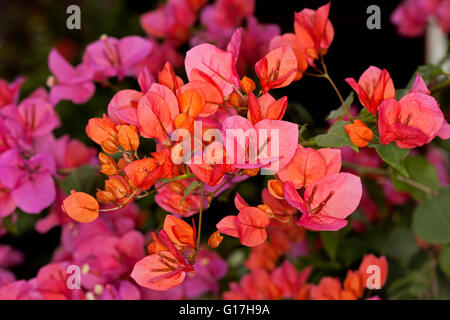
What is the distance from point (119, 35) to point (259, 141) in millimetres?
623

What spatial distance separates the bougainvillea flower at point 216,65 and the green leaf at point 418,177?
0.74 feet

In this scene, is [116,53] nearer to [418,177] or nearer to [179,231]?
[179,231]

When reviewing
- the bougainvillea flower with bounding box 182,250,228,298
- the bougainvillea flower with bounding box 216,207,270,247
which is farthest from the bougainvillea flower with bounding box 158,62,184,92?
the bougainvillea flower with bounding box 182,250,228,298

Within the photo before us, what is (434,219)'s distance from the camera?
46 cm

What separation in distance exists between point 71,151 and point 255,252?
0.24 metres

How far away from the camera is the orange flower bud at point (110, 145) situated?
305 mm

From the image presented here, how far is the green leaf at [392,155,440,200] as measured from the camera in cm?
46

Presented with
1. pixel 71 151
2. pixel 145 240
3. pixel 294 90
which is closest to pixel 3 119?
pixel 71 151

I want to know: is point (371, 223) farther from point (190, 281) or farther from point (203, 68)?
point (203, 68)

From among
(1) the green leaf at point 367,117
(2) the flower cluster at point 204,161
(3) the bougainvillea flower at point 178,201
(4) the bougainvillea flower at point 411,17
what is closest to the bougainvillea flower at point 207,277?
(2) the flower cluster at point 204,161

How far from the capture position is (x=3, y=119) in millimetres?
420

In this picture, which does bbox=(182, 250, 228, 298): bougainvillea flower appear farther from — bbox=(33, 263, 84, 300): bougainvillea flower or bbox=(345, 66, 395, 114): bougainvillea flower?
bbox=(345, 66, 395, 114): bougainvillea flower

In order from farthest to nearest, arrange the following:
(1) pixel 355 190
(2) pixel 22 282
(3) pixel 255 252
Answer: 1. (3) pixel 255 252
2. (2) pixel 22 282
3. (1) pixel 355 190

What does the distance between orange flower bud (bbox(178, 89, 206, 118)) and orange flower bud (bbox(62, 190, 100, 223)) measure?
0.09m
